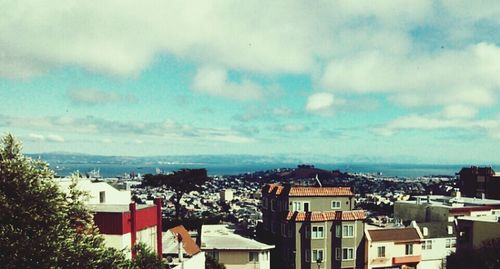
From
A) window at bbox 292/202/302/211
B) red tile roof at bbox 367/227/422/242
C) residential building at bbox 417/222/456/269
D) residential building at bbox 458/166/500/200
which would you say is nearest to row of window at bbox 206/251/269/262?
window at bbox 292/202/302/211

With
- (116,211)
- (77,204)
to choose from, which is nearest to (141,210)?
(116,211)

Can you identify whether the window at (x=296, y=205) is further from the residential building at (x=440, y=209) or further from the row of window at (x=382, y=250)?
the residential building at (x=440, y=209)

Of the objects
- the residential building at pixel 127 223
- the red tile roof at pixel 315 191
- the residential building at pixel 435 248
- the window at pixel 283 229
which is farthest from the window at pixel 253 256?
the residential building at pixel 435 248

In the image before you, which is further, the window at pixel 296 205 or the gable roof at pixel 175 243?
the window at pixel 296 205

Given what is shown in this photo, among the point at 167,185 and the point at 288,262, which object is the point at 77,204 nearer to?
the point at 288,262

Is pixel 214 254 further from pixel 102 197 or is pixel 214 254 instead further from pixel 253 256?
pixel 102 197
